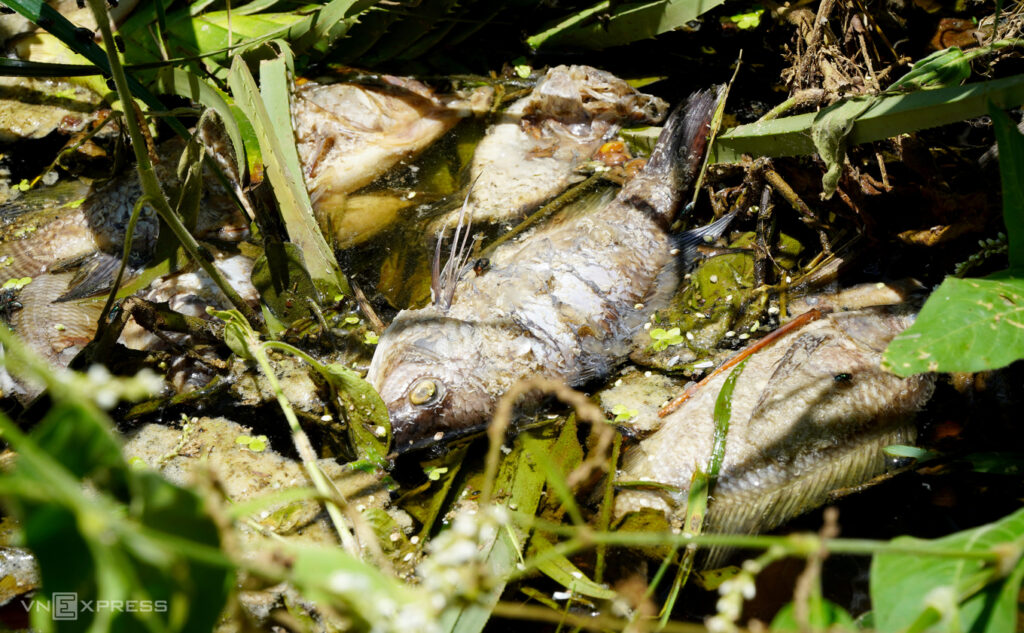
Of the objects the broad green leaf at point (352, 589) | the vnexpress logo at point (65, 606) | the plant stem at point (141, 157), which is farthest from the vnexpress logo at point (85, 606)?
the plant stem at point (141, 157)

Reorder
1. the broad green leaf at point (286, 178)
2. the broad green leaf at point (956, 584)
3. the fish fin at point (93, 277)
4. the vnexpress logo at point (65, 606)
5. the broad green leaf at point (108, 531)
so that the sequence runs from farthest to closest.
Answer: the fish fin at point (93, 277) < the broad green leaf at point (286, 178) < the broad green leaf at point (956, 584) < the vnexpress logo at point (65, 606) < the broad green leaf at point (108, 531)

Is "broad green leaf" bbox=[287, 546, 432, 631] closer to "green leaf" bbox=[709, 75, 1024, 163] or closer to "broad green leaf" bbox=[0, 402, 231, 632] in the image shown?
"broad green leaf" bbox=[0, 402, 231, 632]

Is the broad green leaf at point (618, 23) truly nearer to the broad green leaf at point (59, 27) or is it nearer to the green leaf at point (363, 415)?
the broad green leaf at point (59, 27)

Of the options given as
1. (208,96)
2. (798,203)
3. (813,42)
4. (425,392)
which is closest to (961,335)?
(798,203)

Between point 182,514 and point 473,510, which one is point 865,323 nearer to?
point 473,510

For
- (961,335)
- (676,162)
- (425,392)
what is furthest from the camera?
(676,162)

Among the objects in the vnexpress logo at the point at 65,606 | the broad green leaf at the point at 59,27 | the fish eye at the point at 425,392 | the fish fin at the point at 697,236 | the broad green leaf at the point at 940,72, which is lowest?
the fish eye at the point at 425,392

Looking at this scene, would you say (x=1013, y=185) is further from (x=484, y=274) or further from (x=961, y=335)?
(x=484, y=274)
